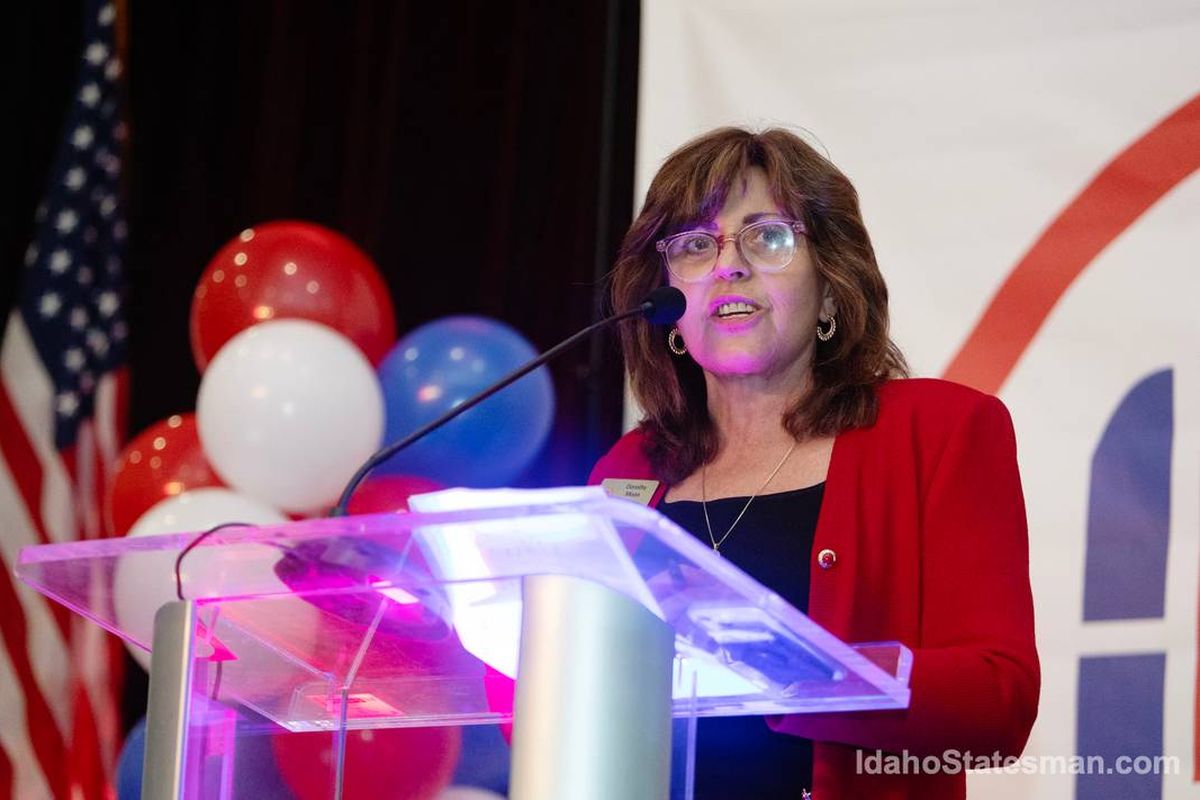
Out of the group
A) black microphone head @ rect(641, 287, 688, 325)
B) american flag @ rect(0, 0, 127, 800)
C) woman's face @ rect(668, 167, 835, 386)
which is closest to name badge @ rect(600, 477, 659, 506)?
woman's face @ rect(668, 167, 835, 386)

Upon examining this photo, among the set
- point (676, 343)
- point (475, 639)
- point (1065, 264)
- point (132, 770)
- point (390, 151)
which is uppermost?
point (390, 151)

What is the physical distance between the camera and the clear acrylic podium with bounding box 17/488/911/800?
51.1 inches

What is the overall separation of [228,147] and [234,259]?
1266 millimetres

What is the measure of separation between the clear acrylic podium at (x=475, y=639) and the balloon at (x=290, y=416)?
136 centimetres

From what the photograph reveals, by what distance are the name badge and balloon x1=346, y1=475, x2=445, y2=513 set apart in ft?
2.75

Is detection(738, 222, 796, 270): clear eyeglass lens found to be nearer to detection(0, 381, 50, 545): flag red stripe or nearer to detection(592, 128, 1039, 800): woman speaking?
detection(592, 128, 1039, 800): woman speaking

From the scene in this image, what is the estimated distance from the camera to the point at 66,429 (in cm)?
419

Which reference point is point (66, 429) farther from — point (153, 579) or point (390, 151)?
point (153, 579)

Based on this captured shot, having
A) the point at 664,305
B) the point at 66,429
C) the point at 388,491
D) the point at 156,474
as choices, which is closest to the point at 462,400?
the point at 388,491

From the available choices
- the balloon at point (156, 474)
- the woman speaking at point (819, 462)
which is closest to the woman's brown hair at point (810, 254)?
the woman speaking at point (819, 462)

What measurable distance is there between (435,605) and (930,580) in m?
0.76

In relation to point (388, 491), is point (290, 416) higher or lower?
higher

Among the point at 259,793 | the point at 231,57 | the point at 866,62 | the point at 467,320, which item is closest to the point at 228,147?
the point at 231,57

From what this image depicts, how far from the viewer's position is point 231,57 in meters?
4.56
